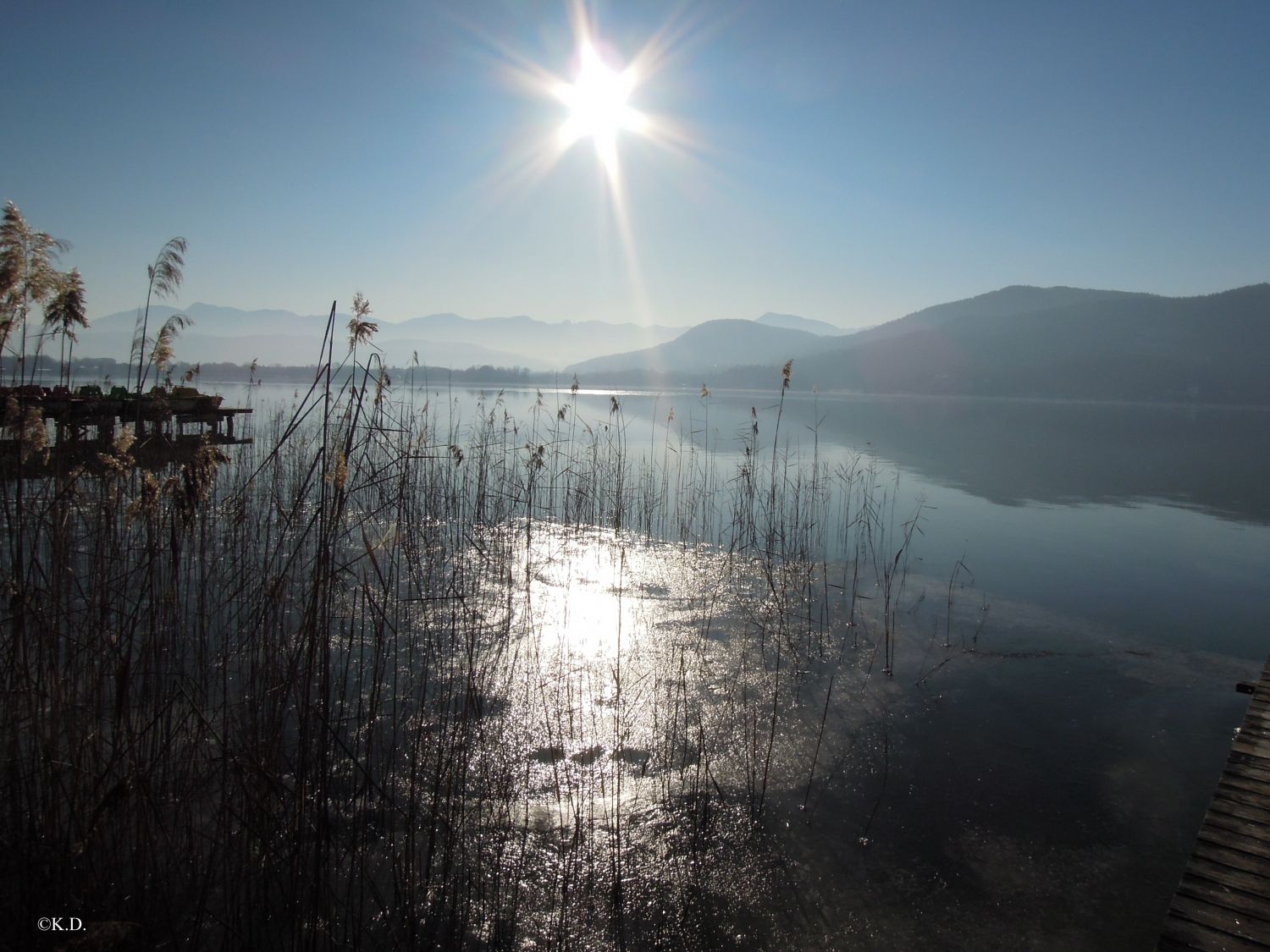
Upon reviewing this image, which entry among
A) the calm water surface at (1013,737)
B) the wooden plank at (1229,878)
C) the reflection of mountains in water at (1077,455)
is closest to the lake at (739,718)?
the calm water surface at (1013,737)

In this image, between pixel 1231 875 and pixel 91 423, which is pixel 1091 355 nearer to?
pixel 1231 875

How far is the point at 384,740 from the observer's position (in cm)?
382

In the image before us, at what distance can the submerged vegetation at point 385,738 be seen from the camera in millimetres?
2451

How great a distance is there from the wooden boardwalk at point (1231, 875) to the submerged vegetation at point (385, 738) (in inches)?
51.5

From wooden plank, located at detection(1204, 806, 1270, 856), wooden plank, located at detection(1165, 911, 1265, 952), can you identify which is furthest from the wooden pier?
wooden plank, located at detection(1204, 806, 1270, 856)

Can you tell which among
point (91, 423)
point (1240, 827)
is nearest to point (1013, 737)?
point (1240, 827)

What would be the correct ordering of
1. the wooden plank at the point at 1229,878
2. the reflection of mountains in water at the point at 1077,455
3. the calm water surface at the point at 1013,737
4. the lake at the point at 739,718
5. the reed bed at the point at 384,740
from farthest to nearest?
the reflection of mountains in water at the point at 1077,455, the calm water surface at the point at 1013,737, the lake at the point at 739,718, the wooden plank at the point at 1229,878, the reed bed at the point at 384,740

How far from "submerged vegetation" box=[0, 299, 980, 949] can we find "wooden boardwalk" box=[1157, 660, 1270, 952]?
131cm

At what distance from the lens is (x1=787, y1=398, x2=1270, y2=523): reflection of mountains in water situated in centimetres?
1495

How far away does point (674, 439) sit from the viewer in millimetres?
22344

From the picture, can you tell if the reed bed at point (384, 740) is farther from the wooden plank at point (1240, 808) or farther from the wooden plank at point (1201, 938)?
the wooden plank at point (1240, 808)

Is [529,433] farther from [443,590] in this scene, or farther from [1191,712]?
[1191,712]

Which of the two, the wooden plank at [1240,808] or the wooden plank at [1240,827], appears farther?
the wooden plank at [1240,808]

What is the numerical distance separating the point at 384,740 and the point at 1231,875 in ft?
13.0
